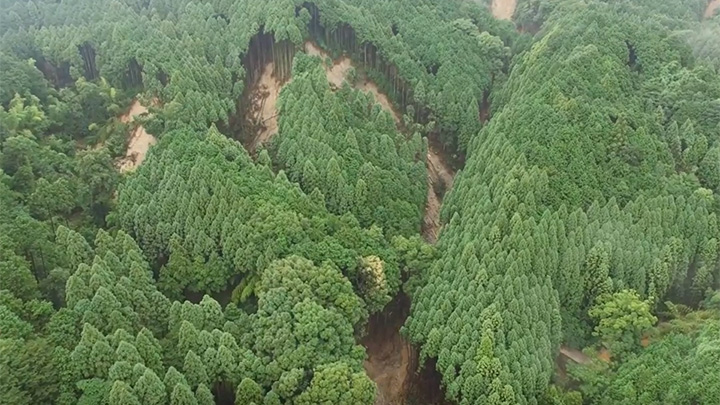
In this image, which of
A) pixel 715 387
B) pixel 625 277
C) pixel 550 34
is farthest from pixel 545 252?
pixel 550 34

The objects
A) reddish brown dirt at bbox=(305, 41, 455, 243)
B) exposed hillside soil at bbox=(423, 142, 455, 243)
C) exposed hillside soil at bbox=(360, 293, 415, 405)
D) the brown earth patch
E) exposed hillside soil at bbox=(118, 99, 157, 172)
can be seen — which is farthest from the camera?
reddish brown dirt at bbox=(305, 41, 455, 243)

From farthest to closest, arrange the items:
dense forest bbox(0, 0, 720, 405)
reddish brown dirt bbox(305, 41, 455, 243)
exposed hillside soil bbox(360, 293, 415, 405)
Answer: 1. reddish brown dirt bbox(305, 41, 455, 243)
2. exposed hillside soil bbox(360, 293, 415, 405)
3. dense forest bbox(0, 0, 720, 405)

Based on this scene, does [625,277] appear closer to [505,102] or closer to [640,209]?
[640,209]

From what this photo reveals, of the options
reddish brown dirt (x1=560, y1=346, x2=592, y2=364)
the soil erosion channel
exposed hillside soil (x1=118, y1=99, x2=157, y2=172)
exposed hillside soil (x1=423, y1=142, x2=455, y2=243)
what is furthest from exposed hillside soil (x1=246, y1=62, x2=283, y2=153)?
reddish brown dirt (x1=560, y1=346, x2=592, y2=364)

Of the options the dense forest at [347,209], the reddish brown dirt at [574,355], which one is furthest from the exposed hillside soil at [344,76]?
the reddish brown dirt at [574,355]

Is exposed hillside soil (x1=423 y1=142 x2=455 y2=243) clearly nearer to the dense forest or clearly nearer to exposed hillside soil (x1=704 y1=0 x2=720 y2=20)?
the dense forest

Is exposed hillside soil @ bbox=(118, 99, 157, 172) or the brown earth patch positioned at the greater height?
the brown earth patch

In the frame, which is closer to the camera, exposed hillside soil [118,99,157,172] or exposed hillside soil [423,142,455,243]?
exposed hillside soil [118,99,157,172]

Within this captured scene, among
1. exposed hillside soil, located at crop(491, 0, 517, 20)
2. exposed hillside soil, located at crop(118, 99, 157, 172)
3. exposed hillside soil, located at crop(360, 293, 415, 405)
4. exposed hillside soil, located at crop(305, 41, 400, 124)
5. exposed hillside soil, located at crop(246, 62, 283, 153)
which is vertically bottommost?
exposed hillside soil, located at crop(118, 99, 157, 172)
